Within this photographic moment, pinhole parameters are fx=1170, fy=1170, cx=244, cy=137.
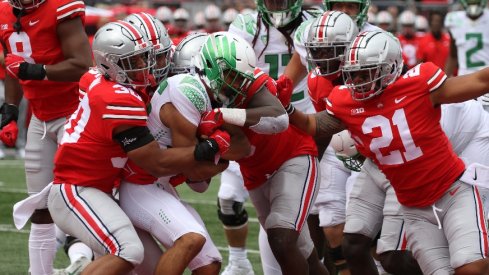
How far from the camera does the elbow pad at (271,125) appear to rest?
6.14 metres

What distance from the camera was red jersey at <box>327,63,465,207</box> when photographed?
242 inches

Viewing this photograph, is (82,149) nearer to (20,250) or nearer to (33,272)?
(33,272)

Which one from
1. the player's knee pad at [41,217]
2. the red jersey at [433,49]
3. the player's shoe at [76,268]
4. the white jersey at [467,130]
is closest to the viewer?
the white jersey at [467,130]

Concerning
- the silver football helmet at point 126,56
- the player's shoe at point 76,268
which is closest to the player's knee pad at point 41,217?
the player's shoe at point 76,268

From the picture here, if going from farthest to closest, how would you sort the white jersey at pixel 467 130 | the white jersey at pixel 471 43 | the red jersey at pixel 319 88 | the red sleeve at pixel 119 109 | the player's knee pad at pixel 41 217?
1. the white jersey at pixel 471 43
2. the player's knee pad at pixel 41 217
3. the white jersey at pixel 467 130
4. the red jersey at pixel 319 88
5. the red sleeve at pixel 119 109

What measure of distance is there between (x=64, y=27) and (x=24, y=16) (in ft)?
0.90

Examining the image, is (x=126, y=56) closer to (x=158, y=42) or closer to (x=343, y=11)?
(x=158, y=42)

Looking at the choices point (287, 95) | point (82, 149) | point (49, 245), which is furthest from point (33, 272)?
point (287, 95)

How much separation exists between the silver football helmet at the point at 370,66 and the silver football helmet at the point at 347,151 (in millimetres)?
917

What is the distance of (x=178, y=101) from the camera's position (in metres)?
5.98

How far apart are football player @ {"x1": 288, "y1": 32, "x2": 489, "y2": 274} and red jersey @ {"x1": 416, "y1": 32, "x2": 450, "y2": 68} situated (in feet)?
33.7

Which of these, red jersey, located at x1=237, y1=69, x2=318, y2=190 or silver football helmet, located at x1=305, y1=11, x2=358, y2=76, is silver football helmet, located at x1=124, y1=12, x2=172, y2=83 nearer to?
red jersey, located at x1=237, y1=69, x2=318, y2=190

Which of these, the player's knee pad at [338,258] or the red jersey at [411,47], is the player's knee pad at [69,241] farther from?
the red jersey at [411,47]

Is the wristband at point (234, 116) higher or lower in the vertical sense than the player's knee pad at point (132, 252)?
higher
